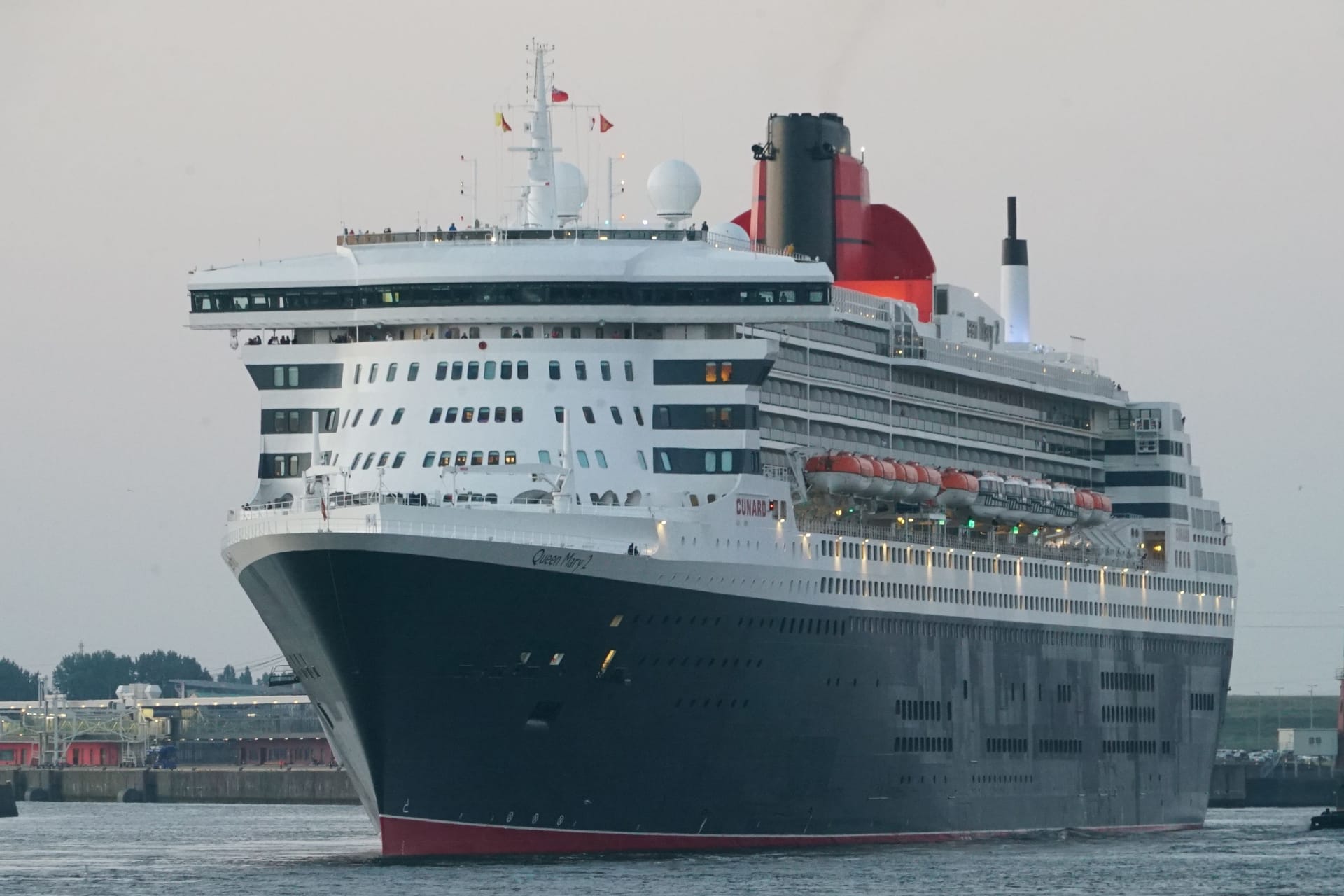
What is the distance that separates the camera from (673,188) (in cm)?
6156

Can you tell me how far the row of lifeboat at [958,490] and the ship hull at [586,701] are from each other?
292cm

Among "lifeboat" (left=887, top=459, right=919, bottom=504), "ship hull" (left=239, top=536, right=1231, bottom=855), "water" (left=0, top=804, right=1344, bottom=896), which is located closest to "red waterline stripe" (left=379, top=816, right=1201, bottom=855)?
"ship hull" (left=239, top=536, right=1231, bottom=855)

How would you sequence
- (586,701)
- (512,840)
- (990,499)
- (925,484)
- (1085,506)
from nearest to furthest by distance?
(586,701)
(512,840)
(925,484)
(990,499)
(1085,506)

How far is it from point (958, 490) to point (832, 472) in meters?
6.65

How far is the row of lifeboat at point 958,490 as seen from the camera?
61031mm

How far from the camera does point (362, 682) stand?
5212 centimetres

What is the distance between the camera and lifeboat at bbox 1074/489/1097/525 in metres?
73.4

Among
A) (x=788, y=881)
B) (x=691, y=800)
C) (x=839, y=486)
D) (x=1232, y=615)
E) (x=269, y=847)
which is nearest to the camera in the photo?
(x=788, y=881)

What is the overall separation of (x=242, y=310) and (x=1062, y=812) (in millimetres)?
24780

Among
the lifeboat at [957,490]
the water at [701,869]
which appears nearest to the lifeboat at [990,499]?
the lifeboat at [957,490]

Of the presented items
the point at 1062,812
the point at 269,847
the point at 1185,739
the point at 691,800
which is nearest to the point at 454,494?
the point at 691,800

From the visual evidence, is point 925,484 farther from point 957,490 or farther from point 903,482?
point 957,490

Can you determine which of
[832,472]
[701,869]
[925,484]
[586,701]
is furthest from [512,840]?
[925,484]

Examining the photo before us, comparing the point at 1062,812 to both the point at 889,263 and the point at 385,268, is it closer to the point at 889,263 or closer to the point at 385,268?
the point at 889,263
